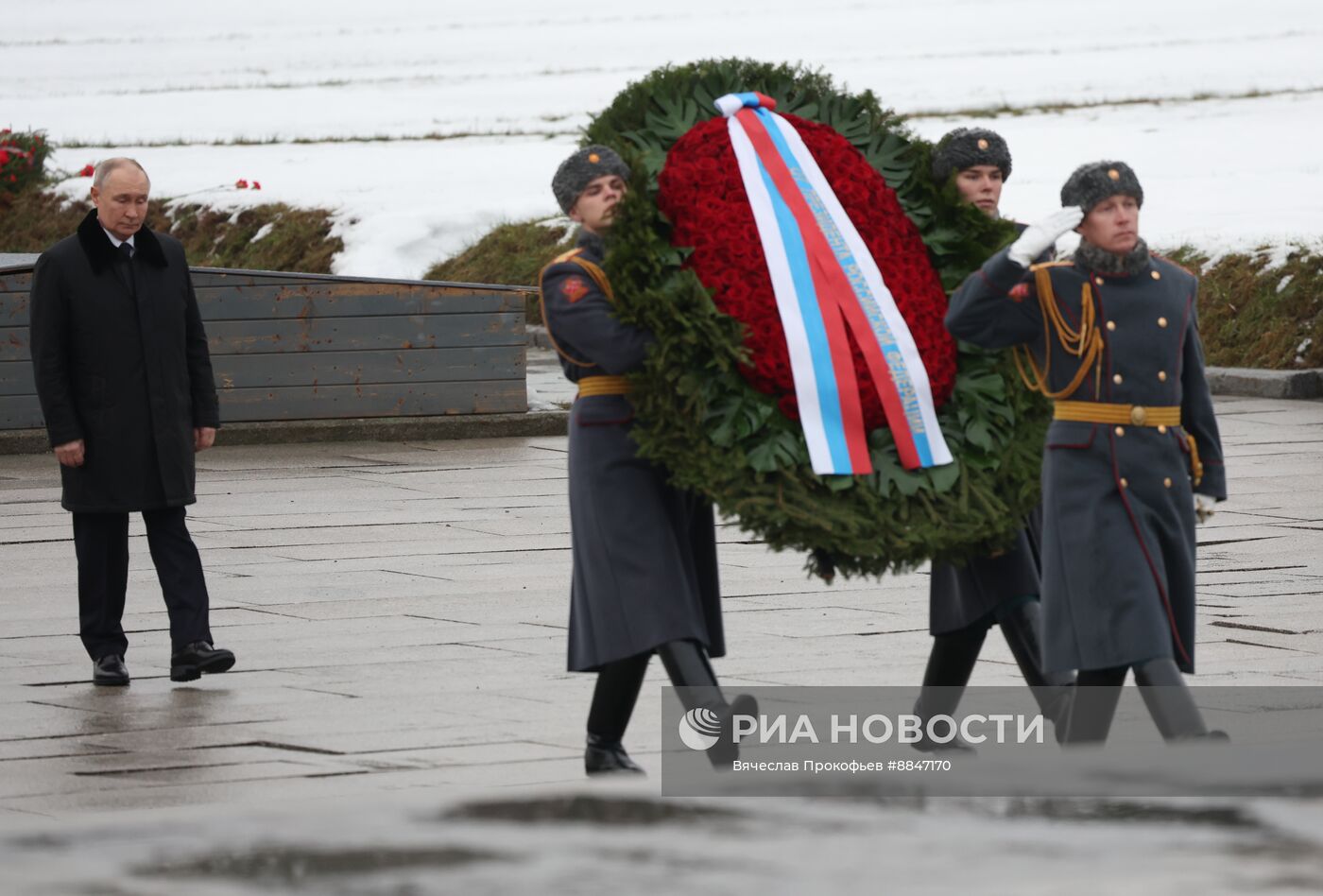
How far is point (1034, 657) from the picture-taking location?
672 centimetres

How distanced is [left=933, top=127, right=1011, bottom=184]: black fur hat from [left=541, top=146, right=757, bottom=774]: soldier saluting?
94 centimetres

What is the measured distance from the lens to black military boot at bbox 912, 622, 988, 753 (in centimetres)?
677

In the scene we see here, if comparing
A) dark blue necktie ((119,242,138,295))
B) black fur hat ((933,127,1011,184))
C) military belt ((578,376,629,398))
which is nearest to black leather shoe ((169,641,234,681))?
dark blue necktie ((119,242,138,295))

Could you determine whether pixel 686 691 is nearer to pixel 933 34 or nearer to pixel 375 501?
pixel 375 501

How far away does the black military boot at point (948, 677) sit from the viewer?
6773mm

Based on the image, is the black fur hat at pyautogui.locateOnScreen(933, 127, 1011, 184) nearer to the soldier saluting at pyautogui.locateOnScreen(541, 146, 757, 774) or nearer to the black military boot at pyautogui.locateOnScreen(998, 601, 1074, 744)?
the soldier saluting at pyautogui.locateOnScreen(541, 146, 757, 774)

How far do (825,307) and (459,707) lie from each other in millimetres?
1950

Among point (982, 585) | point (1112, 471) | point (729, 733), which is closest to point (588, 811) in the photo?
point (729, 733)

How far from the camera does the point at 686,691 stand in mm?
6270

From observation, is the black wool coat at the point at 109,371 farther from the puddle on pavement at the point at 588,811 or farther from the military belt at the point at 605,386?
the puddle on pavement at the point at 588,811

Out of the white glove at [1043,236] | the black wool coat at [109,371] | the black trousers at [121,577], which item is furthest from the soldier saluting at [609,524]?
the black wool coat at [109,371]

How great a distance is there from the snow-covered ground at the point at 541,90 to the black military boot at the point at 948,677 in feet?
50.6

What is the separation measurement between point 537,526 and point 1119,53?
35859 millimetres

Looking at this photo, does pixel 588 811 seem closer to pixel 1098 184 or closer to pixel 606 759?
pixel 606 759
